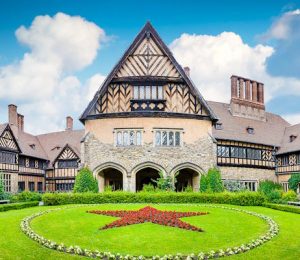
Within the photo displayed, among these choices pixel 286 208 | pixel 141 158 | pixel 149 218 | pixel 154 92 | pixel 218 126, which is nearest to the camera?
pixel 149 218

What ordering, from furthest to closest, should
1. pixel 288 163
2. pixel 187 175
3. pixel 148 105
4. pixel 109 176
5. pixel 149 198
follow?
1. pixel 288 163
2. pixel 187 175
3. pixel 109 176
4. pixel 148 105
5. pixel 149 198

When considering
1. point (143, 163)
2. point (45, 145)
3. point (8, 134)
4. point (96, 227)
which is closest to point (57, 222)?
point (96, 227)

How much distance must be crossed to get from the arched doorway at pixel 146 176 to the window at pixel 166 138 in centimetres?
329

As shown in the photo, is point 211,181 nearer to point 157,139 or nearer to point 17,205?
point 157,139

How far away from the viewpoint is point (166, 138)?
31672 mm

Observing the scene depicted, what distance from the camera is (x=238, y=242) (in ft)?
47.6

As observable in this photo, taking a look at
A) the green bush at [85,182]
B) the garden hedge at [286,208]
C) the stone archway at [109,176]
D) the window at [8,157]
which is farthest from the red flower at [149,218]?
the window at [8,157]

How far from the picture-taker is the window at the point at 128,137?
31.5 meters

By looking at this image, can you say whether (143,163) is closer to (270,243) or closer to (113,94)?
(113,94)

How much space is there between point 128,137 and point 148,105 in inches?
114

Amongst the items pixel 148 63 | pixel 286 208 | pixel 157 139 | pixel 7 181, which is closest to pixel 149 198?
pixel 157 139

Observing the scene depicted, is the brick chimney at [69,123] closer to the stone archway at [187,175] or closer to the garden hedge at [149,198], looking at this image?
the stone archway at [187,175]

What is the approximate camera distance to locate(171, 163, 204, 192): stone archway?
31672 millimetres

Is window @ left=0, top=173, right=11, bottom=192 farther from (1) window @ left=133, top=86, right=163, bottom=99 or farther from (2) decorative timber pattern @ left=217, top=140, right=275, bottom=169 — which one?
(2) decorative timber pattern @ left=217, top=140, right=275, bottom=169
